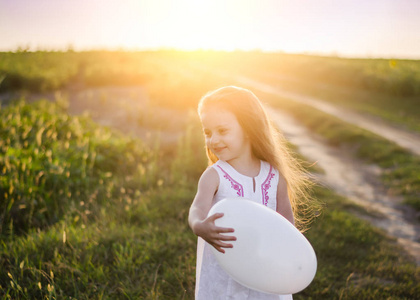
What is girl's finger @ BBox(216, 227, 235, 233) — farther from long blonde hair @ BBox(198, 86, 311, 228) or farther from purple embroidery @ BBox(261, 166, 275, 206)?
long blonde hair @ BBox(198, 86, 311, 228)

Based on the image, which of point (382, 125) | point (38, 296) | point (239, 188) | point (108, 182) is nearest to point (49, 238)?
point (38, 296)

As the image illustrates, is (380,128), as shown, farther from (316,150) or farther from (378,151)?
(316,150)

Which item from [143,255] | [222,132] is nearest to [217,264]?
[222,132]

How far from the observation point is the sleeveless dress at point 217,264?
1.84 meters

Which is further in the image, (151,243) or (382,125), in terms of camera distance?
(382,125)

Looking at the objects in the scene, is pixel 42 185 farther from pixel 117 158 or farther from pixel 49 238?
pixel 117 158

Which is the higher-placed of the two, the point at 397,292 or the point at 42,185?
the point at 42,185

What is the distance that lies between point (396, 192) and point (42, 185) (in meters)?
6.05

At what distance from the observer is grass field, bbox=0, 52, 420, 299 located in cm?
283

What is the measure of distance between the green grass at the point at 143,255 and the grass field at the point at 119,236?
11mm

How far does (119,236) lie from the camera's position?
3461 mm

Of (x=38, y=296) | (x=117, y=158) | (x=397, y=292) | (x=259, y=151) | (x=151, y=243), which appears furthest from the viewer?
(x=117, y=158)

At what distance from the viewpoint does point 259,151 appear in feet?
6.77

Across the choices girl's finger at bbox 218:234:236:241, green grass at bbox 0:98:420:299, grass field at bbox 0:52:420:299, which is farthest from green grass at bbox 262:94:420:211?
girl's finger at bbox 218:234:236:241
